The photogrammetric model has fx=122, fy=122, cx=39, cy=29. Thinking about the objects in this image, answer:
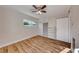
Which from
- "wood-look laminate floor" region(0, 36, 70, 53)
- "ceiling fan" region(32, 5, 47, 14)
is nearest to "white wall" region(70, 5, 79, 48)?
"wood-look laminate floor" region(0, 36, 70, 53)

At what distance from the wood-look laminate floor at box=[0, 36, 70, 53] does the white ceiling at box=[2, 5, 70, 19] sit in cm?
35

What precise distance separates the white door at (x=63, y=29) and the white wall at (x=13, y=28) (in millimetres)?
336

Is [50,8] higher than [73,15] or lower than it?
higher

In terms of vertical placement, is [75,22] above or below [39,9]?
below

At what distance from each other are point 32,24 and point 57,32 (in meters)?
0.40

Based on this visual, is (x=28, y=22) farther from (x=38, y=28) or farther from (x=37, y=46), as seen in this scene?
(x=37, y=46)

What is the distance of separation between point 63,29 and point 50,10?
1.12ft

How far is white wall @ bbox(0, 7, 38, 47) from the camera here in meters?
1.77

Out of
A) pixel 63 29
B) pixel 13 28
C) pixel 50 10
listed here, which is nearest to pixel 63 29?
pixel 63 29

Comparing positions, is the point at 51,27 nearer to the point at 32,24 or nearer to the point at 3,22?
the point at 32,24

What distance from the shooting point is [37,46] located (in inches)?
71.7

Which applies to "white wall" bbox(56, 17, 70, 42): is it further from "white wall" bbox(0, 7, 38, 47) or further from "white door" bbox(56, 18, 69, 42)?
"white wall" bbox(0, 7, 38, 47)
